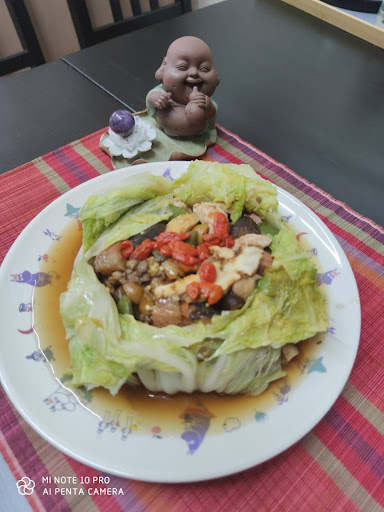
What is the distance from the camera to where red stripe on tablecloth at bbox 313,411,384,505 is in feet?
4.18

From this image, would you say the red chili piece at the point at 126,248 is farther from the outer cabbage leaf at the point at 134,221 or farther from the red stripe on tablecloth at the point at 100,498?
the red stripe on tablecloth at the point at 100,498

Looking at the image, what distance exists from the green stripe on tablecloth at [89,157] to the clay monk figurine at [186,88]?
439 millimetres

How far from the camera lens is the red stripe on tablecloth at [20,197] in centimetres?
201

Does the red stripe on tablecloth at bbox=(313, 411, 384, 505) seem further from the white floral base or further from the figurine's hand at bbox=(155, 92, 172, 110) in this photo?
the figurine's hand at bbox=(155, 92, 172, 110)

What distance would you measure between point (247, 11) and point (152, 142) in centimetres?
227

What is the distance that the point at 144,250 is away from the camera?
149 centimetres

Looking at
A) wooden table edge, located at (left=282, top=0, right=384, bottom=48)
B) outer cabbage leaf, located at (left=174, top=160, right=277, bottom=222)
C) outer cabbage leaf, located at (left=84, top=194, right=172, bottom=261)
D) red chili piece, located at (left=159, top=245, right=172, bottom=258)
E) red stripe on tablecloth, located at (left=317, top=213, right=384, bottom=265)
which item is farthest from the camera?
wooden table edge, located at (left=282, top=0, right=384, bottom=48)

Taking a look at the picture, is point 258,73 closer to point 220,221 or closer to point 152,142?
point 152,142

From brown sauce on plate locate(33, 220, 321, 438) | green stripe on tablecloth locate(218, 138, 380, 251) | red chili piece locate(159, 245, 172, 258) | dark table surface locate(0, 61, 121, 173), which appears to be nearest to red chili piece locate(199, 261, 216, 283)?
red chili piece locate(159, 245, 172, 258)

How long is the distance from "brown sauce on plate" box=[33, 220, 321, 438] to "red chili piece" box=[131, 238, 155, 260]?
0.40 m

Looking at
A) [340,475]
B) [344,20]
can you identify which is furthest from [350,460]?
[344,20]

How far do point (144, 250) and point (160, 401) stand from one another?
21.8 inches

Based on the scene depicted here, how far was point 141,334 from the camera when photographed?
129 cm

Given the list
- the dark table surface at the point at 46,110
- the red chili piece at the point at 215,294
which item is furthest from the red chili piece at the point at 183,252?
the dark table surface at the point at 46,110
